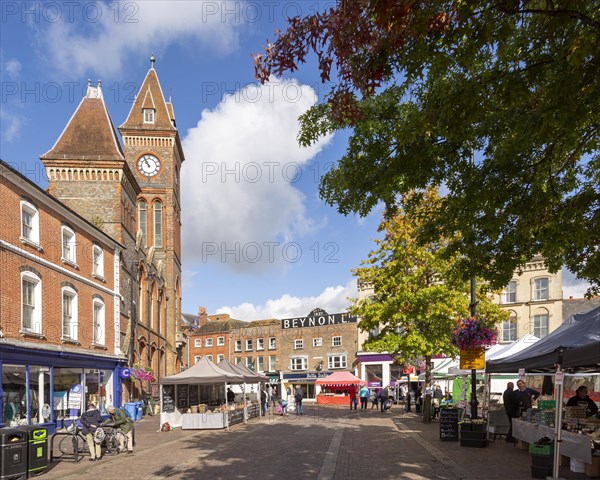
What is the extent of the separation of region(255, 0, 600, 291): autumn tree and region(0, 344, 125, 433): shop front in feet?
43.2

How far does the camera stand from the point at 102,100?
38281mm

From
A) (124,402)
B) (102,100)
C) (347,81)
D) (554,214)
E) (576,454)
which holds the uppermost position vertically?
(102,100)

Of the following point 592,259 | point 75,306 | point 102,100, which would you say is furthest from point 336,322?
point 592,259

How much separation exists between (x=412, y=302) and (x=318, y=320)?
37183 millimetres

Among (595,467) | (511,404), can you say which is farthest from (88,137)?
(595,467)

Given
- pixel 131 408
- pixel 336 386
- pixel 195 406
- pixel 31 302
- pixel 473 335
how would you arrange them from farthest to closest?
pixel 336 386, pixel 131 408, pixel 195 406, pixel 31 302, pixel 473 335

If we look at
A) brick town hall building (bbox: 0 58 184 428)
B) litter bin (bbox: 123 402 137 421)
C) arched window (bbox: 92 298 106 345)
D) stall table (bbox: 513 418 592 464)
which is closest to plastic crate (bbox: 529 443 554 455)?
stall table (bbox: 513 418 592 464)

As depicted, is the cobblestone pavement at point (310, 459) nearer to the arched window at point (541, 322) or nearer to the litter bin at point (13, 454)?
the litter bin at point (13, 454)

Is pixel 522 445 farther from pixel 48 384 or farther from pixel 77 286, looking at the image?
pixel 77 286

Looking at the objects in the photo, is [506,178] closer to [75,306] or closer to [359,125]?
[359,125]

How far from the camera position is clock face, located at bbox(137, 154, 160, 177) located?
2183 inches

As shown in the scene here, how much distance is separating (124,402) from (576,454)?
24.5 metres

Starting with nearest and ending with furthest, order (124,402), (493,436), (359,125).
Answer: (359,125) → (493,436) → (124,402)

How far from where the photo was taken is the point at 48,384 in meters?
21.7
